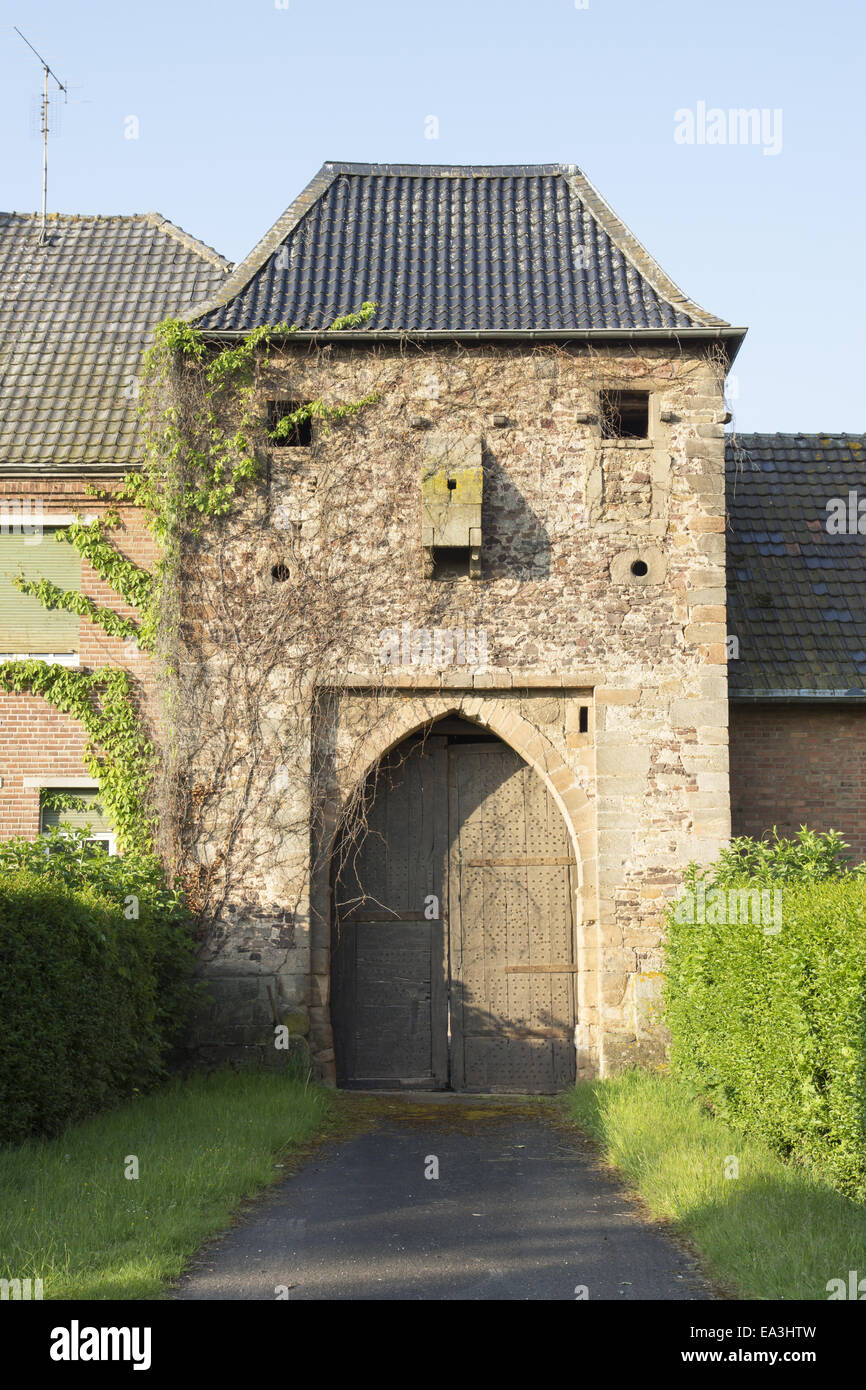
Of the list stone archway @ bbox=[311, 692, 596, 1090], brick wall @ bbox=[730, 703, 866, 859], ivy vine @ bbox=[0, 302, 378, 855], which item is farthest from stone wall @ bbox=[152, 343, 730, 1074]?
brick wall @ bbox=[730, 703, 866, 859]

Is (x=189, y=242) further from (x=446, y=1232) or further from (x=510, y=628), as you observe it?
(x=446, y=1232)

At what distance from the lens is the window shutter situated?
12875mm

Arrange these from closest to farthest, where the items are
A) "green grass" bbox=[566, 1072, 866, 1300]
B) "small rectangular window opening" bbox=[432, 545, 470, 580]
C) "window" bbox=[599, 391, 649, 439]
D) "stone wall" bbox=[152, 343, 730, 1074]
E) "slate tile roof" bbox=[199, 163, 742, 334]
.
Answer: "green grass" bbox=[566, 1072, 866, 1300] → "stone wall" bbox=[152, 343, 730, 1074] → "small rectangular window opening" bbox=[432, 545, 470, 580] → "window" bbox=[599, 391, 649, 439] → "slate tile roof" bbox=[199, 163, 742, 334]

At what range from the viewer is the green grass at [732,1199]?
5.93 meters

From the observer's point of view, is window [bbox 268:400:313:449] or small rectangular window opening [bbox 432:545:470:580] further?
window [bbox 268:400:313:449]

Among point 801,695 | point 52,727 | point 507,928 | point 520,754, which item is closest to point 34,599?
point 52,727

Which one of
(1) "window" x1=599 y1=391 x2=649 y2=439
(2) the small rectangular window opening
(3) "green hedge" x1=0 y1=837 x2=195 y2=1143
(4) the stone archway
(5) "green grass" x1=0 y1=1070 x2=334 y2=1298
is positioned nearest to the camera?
(5) "green grass" x1=0 y1=1070 x2=334 y2=1298

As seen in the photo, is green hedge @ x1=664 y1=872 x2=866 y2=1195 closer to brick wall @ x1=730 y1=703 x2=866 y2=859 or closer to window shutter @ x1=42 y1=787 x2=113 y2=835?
brick wall @ x1=730 y1=703 x2=866 y2=859

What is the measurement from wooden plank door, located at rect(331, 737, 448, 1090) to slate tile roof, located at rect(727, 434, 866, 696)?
347cm

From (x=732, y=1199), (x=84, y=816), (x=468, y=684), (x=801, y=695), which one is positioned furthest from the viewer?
(x=801, y=695)

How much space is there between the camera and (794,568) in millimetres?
14625

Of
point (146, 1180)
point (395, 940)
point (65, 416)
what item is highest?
point (65, 416)

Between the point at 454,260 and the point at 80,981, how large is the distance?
838 cm

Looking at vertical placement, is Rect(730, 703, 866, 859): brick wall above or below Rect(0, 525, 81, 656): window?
below
